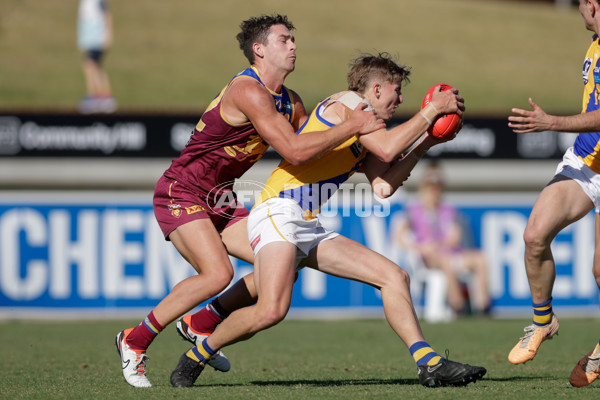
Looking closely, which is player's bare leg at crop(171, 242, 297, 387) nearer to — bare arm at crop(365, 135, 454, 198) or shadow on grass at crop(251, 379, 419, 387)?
shadow on grass at crop(251, 379, 419, 387)

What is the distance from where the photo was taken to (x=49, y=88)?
60.9ft

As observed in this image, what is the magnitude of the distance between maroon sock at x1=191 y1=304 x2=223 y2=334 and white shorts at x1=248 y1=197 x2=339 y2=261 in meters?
0.86

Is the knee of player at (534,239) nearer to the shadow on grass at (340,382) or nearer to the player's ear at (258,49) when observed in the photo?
the shadow on grass at (340,382)

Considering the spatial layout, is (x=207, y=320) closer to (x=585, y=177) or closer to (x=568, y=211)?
(x=568, y=211)

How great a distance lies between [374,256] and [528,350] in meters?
1.34

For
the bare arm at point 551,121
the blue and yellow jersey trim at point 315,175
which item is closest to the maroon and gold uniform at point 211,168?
the blue and yellow jersey trim at point 315,175

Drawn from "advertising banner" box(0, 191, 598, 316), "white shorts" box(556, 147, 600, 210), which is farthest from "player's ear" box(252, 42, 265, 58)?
"advertising banner" box(0, 191, 598, 316)

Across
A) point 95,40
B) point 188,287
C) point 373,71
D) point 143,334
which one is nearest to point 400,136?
point 373,71

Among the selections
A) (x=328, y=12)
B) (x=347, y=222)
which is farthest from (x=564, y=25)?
(x=347, y=222)

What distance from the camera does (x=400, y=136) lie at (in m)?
5.46

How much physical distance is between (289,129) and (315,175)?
1.28 ft

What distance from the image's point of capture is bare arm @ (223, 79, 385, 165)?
5.45 meters

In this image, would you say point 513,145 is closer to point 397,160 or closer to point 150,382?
point 397,160

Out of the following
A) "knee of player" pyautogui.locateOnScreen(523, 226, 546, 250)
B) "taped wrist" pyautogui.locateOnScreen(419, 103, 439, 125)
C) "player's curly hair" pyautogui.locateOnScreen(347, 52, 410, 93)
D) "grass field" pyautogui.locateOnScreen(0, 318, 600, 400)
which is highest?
"player's curly hair" pyautogui.locateOnScreen(347, 52, 410, 93)
